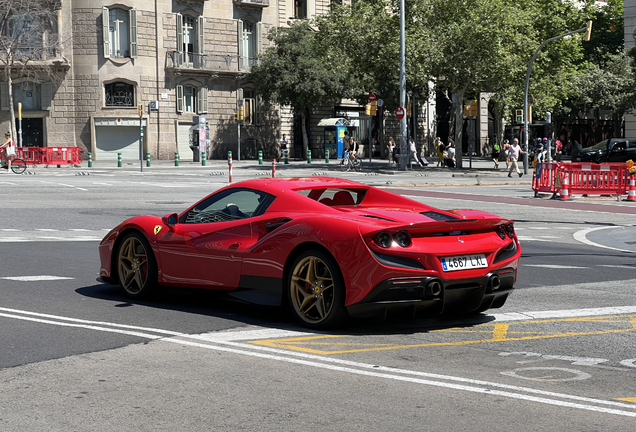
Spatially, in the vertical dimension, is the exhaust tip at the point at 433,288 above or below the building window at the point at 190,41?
below

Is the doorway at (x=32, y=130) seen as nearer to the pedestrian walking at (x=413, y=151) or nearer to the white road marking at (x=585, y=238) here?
the pedestrian walking at (x=413, y=151)

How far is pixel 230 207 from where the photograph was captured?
27.6 feet

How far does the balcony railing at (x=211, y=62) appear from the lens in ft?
193

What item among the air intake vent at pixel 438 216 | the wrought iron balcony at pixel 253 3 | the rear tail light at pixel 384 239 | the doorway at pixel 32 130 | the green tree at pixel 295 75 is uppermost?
the wrought iron balcony at pixel 253 3

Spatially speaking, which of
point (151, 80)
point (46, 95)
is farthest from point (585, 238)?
point (46, 95)

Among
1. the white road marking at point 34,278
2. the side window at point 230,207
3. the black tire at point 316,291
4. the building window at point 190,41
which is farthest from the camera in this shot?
the building window at point 190,41

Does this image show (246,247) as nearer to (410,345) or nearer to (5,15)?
(410,345)

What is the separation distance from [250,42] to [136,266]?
2183 inches

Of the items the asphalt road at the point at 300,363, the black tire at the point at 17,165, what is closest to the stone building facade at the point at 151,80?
the black tire at the point at 17,165

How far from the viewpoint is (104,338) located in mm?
7164

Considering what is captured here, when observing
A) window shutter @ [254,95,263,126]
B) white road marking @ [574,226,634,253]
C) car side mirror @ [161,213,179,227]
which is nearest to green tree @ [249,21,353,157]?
window shutter @ [254,95,263,126]

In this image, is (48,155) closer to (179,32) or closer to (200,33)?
(179,32)

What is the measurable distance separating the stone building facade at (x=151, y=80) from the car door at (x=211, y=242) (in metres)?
46.7

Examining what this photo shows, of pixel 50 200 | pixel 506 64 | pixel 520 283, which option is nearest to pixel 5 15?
pixel 506 64
